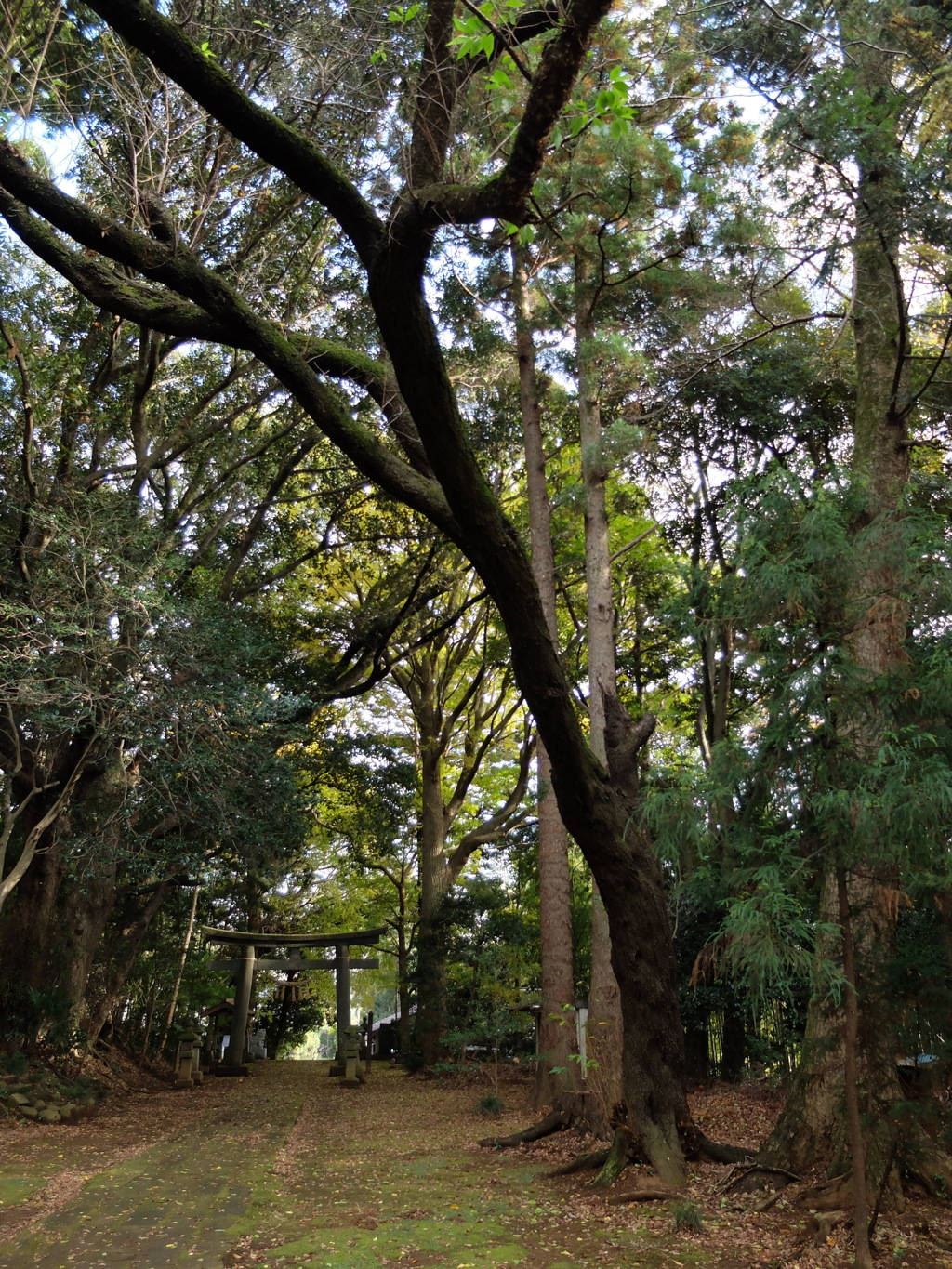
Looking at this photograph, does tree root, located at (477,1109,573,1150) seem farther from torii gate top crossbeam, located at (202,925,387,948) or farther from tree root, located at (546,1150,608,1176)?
torii gate top crossbeam, located at (202,925,387,948)

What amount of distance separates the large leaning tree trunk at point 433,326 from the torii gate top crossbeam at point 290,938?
1155 cm

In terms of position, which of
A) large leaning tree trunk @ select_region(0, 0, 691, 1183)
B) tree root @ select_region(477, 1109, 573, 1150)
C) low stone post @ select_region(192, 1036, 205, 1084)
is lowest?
low stone post @ select_region(192, 1036, 205, 1084)

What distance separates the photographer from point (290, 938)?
1606 centimetres

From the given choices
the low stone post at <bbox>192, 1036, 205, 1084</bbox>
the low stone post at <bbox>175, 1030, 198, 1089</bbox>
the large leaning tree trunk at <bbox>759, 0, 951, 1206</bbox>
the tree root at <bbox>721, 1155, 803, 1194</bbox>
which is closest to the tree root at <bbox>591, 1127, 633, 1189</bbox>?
the tree root at <bbox>721, 1155, 803, 1194</bbox>

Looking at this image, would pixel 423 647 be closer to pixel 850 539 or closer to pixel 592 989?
pixel 592 989

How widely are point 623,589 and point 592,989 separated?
→ 7.34 m

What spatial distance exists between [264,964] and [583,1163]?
11.4 meters

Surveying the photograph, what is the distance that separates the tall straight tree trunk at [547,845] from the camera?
8.98 metres

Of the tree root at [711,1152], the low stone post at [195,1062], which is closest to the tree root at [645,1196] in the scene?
the tree root at [711,1152]

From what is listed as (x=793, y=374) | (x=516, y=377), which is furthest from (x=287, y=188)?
(x=793, y=374)

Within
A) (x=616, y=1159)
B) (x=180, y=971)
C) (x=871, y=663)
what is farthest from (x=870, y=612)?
(x=180, y=971)

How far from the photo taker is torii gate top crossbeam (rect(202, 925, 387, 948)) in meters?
15.7

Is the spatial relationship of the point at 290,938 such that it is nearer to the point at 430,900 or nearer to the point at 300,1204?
the point at 430,900

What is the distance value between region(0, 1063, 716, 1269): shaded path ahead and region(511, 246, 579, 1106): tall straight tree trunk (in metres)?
1.00
